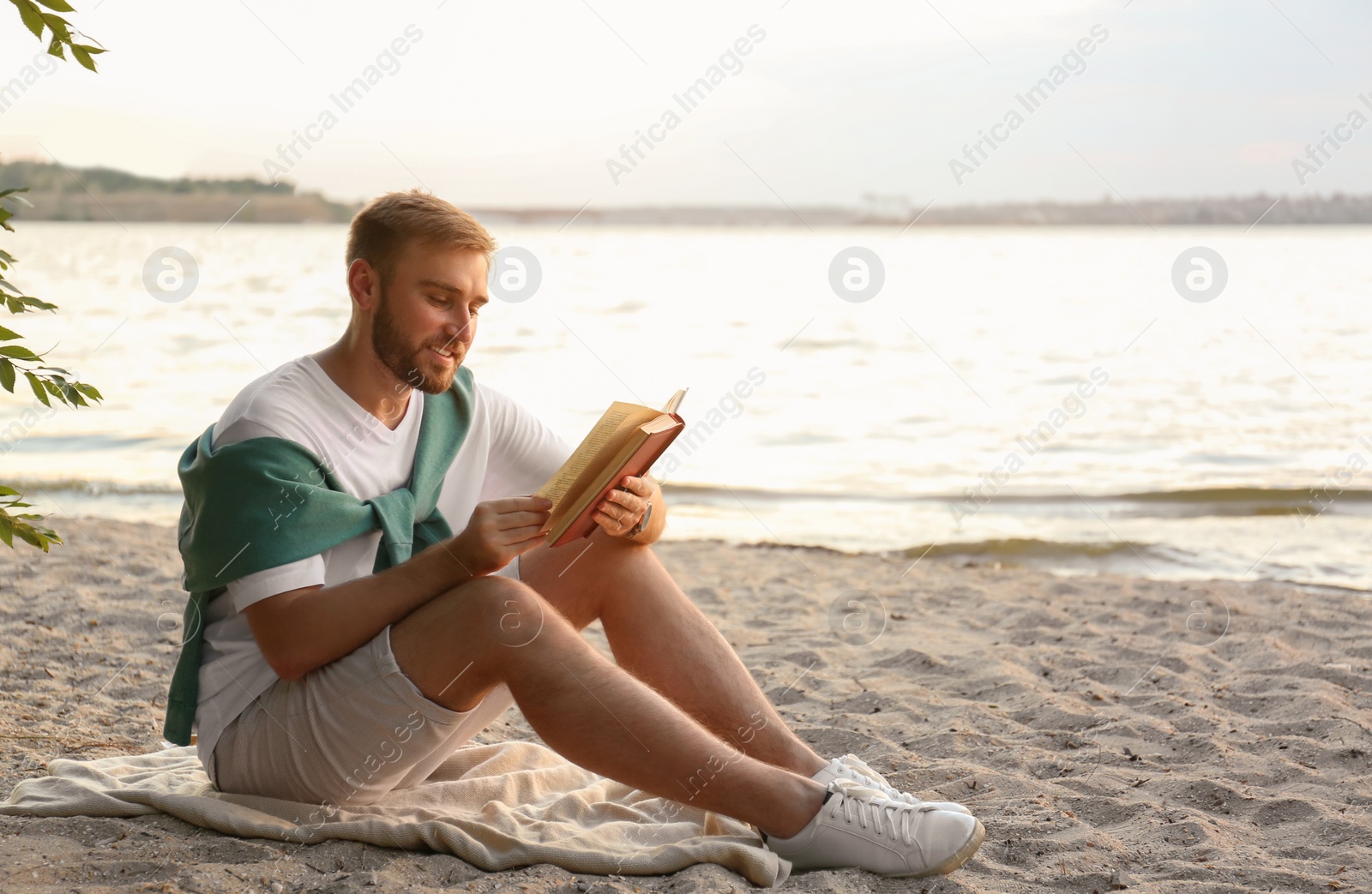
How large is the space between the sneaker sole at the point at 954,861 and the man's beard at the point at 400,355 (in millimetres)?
1475

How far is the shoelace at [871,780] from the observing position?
243 cm

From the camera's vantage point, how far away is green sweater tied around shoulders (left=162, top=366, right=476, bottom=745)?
2172 millimetres

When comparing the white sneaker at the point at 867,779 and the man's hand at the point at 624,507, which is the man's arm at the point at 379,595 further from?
the white sneaker at the point at 867,779

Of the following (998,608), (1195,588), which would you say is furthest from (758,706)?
(1195,588)

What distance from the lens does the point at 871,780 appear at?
2496 millimetres

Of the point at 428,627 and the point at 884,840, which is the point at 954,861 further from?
the point at 428,627

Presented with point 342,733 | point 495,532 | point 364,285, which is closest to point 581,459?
point 495,532

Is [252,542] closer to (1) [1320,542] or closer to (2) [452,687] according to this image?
(2) [452,687]

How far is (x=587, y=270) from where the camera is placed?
95.2 ft

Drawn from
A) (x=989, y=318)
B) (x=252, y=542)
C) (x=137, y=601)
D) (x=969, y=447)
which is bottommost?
(x=137, y=601)

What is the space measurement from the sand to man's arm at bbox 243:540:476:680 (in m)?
0.44

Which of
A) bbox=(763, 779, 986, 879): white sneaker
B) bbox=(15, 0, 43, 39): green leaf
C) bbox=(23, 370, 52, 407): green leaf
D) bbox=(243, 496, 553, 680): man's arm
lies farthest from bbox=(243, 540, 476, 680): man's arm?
bbox=(15, 0, 43, 39): green leaf

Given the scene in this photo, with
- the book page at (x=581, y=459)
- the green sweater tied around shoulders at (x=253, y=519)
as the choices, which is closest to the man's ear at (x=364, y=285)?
the green sweater tied around shoulders at (x=253, y=519)

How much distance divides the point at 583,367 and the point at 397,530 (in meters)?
11.0
